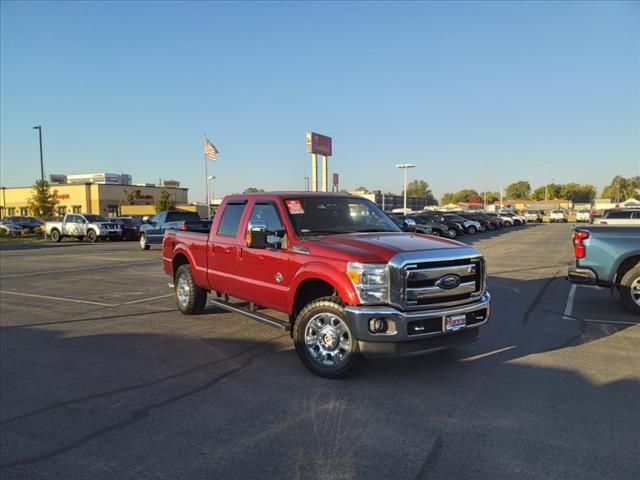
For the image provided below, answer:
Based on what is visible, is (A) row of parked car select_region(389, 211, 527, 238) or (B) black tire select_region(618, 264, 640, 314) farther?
(A) row of parked car select_region(389, 211, 527, 238)

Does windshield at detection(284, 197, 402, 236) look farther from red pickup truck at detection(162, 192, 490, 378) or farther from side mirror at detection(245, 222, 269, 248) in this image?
side mirror at detection(245, 222, 269, 248)

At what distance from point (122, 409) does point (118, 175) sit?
10143 centimetres

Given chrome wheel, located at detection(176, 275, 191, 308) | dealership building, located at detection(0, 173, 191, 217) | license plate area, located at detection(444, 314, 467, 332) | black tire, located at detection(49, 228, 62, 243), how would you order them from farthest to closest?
dealership building, located at detection(0, 173, 191, 217) → black tire, located at detection(49, 228, 62, 243) → chrome wheel, located at detection(176, 275, 191, 308) → license plate area, located at detection(444, 314, 467, 332)

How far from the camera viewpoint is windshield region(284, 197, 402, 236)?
19.7 ft

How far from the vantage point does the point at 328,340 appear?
5.25 m

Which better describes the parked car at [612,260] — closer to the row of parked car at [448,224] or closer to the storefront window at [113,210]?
the row of parked car at [448,224]

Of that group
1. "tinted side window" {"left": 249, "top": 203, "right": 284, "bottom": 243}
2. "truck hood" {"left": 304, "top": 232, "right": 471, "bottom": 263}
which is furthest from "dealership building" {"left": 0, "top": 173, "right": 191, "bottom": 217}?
"truck hood" {"left": 304, "top": 232, "right": 471, "bottom": 263}

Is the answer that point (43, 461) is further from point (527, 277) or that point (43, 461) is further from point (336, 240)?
point (527, 277)

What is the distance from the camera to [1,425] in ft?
13.7

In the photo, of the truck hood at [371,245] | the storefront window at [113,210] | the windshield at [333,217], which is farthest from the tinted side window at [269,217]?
the storefront window at [113,210]

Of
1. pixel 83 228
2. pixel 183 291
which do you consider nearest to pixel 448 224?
pixel 83 228

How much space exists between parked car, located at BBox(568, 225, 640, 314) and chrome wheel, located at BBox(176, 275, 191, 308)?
6517 mm

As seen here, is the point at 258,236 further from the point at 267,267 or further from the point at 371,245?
the point at 371,245

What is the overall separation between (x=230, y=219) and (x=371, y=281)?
9.93 ft
